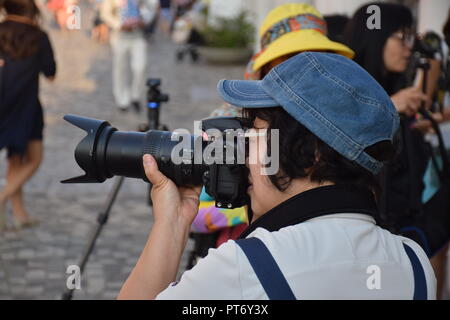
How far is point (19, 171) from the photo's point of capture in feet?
18.9

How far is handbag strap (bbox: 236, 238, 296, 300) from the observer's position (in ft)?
4.83

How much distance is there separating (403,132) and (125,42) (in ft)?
24.0

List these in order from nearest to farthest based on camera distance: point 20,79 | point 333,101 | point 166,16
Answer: point 333,101
point 20,79
point 166,16

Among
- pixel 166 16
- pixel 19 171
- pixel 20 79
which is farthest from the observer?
pixel 166 16

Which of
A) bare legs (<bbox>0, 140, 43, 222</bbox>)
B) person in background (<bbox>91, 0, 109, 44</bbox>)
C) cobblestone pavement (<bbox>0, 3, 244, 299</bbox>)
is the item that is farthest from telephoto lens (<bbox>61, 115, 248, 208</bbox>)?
person in background (<bbox>91, 0, 109, 44</bbox>)

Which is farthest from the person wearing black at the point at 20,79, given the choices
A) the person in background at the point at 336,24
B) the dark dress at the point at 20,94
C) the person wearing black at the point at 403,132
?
the person wearing black at the point at 403,132

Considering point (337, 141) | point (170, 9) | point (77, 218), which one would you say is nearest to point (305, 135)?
point (337, 141)

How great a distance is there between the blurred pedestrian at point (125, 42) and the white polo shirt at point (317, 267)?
8633 mm

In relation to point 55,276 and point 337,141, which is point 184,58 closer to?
Result: point 55,276

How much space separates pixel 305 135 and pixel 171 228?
16.0 inches

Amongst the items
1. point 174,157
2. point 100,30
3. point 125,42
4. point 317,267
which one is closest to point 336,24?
point 174,157

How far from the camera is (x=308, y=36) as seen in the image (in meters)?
3.34

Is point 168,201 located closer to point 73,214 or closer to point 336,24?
point 336,24

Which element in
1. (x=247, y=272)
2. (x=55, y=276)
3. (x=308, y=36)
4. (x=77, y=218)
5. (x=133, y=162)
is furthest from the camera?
(x=77, y=218)
